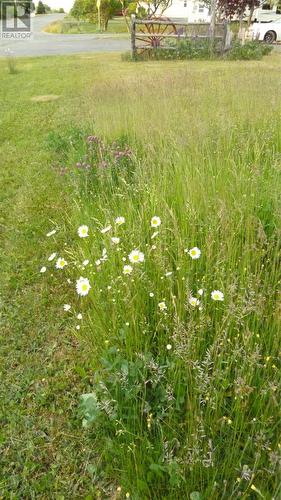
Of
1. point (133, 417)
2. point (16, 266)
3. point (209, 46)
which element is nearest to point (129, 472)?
point (133, 417)

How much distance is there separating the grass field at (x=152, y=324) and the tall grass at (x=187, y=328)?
0.01 metres

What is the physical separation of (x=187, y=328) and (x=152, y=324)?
0.84ft

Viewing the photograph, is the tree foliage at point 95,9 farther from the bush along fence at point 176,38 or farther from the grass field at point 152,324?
the grass field at point 152,324

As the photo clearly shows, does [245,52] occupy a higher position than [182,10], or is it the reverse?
[182,10]

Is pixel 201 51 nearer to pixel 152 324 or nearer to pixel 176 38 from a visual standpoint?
pixel 176 38

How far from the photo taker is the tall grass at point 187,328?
4.50 ft

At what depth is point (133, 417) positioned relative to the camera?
1.51m

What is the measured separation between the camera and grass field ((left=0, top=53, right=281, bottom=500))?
55.6 inches

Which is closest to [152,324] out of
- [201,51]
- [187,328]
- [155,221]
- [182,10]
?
[187,328]

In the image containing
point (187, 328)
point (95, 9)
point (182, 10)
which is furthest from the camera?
point (182, 10)

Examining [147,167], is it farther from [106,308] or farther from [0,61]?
[0,61]

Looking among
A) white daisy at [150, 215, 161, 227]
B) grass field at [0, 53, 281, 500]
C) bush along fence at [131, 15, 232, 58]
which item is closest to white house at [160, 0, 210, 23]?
bush along fence at [131, 15, 232, 58]

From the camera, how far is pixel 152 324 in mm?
1933

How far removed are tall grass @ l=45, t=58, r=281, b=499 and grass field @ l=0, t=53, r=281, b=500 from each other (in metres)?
0.01
